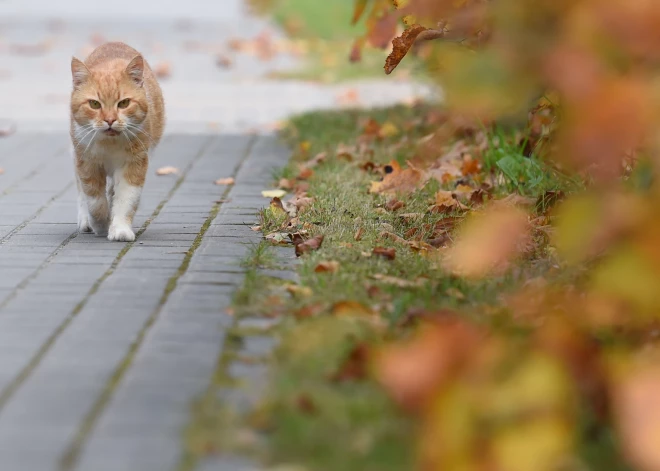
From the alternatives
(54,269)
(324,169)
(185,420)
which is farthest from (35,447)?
(324,169)

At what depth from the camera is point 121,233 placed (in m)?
4.90

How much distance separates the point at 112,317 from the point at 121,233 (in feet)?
3.96

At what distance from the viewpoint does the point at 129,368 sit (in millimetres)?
3260

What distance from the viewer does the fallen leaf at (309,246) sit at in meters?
4.53

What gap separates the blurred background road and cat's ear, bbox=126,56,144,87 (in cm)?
293

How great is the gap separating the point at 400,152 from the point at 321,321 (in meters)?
3.46

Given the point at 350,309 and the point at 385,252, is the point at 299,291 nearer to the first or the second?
the point at 350,309

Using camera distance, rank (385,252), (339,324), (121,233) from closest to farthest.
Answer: (339,324) < (385,252) < (121,233)

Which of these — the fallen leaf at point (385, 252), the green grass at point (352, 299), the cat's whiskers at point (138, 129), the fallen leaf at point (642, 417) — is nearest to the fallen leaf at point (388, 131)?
the green grass at point (352, 299)

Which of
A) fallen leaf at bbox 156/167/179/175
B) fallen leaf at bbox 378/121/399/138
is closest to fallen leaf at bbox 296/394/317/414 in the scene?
fallen leaf at bbox 156/167/179/175

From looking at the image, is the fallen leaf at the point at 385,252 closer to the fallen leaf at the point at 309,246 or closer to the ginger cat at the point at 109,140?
the fallen leaf at the point at 309,246

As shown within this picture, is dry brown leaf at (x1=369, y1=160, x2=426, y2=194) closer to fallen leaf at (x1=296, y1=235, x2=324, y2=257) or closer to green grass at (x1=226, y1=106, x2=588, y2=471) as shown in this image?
green grass at (x1=226, y1=106, x2=588, y2=471)

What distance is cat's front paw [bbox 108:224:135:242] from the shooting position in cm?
490

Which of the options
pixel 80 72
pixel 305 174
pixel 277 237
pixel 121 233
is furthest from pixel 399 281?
pixel 305 174
